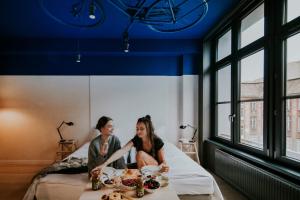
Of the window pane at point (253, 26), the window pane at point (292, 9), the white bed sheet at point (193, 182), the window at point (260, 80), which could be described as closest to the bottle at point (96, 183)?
the white bed sheet at point (193, 182)

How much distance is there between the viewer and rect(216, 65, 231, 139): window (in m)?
3.91

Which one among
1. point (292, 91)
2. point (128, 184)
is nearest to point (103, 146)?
point (128, 184)

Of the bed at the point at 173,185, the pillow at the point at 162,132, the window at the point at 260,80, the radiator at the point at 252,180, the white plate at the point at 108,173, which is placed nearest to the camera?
the white plate at the point at 108,173

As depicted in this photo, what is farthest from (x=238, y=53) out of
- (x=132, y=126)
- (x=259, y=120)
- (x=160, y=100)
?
(x=132, y=126)

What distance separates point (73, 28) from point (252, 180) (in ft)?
12.0

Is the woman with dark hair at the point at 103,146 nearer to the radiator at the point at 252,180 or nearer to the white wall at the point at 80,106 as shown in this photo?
the radiator at the point at 252,180

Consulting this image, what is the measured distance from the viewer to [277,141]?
2480 millimetres

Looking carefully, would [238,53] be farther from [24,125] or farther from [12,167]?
[12,167]

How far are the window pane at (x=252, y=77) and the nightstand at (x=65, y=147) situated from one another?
3401 mm

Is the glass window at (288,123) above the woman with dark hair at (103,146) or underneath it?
above

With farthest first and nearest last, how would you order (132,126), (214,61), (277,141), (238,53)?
(132,126), (214,61), (238,53), (277,141)

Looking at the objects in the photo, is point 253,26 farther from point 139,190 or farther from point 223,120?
point 139,190

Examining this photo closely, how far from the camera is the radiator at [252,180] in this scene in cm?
209

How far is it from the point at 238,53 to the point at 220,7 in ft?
2.51
